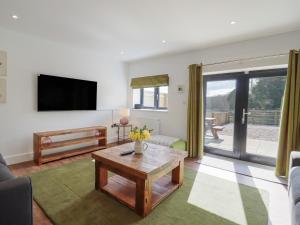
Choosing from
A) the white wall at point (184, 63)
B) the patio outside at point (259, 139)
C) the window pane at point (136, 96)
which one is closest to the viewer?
the white wall at point (184, 63)

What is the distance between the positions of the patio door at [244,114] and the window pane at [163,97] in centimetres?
109

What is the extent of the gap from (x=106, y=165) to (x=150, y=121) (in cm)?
263

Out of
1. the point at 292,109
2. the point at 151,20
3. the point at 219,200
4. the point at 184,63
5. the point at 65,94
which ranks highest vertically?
the point at 151,20

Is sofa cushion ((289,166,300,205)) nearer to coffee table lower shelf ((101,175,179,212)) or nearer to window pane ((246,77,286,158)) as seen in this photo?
coffee table lower shelf ((101,175,179,212))

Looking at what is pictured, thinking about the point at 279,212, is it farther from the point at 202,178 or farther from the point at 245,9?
the point at 245,9

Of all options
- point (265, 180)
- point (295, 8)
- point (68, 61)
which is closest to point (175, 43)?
point (295, 8)

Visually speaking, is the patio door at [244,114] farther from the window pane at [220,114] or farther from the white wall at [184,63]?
the white wall at [184,63]

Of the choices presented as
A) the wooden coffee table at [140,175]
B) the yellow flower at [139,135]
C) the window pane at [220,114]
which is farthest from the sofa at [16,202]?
the window pane at [220,114]

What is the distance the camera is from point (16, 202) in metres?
1.18

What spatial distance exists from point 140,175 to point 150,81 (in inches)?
129

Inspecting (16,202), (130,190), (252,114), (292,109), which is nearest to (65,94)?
(130,190)

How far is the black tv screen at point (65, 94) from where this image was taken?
136 inches

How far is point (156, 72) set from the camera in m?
4.65

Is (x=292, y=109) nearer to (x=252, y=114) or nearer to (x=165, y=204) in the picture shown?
(x=252, y=114)
